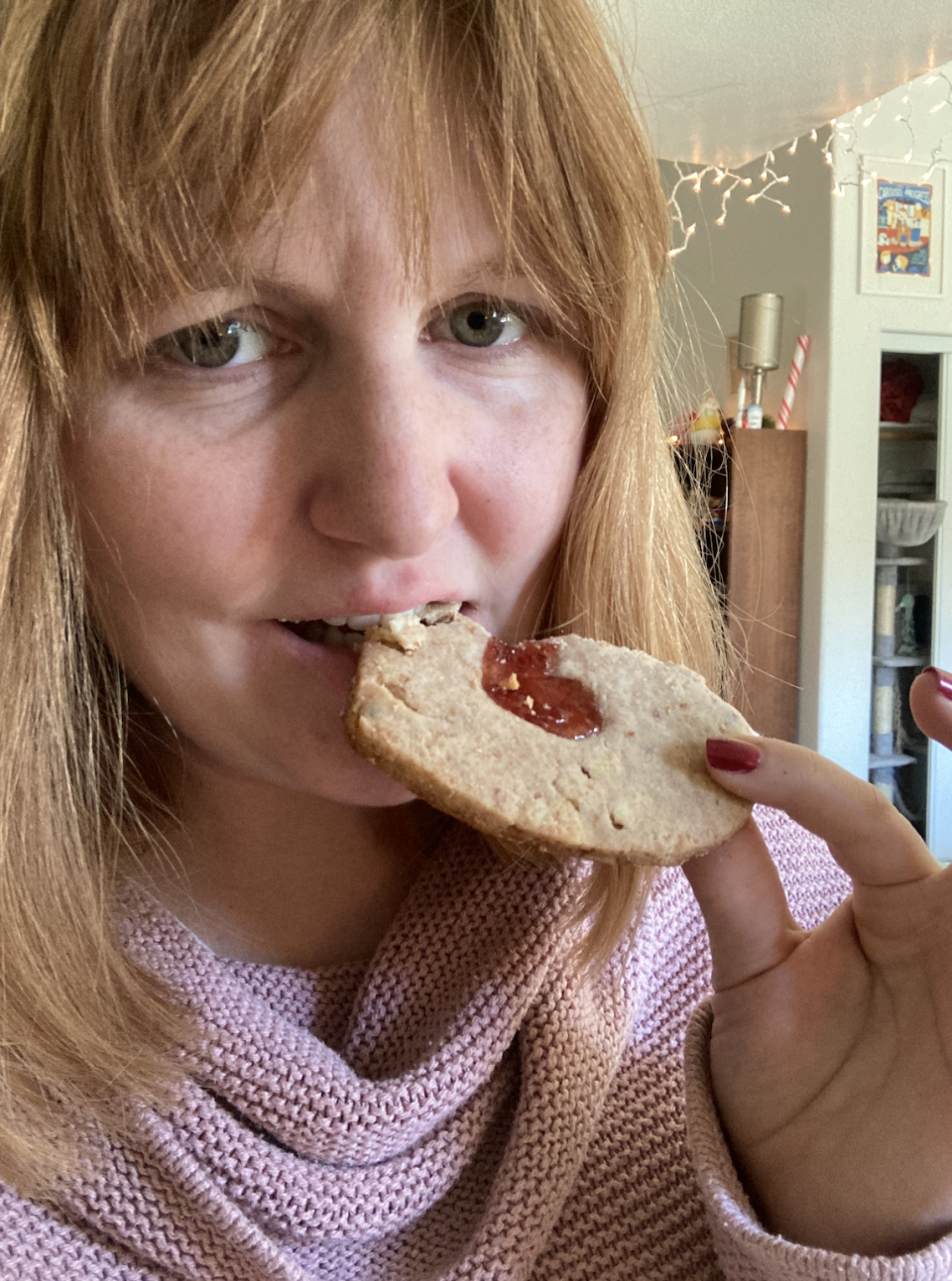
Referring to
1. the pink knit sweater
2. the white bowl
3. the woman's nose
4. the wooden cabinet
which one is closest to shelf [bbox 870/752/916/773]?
the wooden cabinet

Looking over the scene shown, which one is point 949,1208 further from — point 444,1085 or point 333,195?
point 333,195

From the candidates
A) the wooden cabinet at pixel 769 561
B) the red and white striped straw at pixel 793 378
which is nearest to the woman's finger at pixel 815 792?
the wooden cabinet at pixel 769 561

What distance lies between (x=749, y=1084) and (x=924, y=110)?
489 cm

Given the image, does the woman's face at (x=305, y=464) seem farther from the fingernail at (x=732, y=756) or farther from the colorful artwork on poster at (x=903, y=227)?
the colorful artwork on poster at (x=903, y=227)

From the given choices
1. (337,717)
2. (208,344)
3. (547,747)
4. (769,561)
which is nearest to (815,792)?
(547,747)

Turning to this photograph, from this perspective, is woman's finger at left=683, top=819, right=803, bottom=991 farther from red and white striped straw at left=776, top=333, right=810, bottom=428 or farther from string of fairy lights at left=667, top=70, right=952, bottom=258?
red and white striped straw at left=776, top=333, right=810, bottom=428

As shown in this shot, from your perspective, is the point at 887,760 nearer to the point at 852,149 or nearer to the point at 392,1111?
the point at 852,149

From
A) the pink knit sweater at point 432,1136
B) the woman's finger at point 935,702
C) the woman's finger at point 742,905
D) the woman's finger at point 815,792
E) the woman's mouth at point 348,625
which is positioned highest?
the woman's mouth at point 348,625

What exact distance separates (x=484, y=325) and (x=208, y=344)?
0.72 ft

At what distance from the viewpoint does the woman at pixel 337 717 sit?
0.65 meters

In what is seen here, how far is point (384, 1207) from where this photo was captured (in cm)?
78

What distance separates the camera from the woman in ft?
2.15

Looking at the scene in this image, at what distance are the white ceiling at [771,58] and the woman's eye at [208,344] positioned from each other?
2685 mm

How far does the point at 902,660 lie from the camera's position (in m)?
4.59
